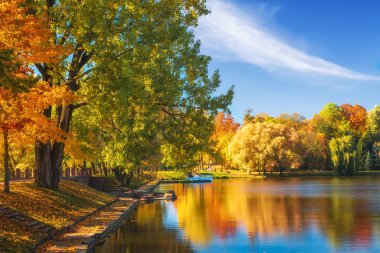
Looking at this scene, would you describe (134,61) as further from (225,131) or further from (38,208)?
(225,131)

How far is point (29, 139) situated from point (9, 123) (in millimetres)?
3921

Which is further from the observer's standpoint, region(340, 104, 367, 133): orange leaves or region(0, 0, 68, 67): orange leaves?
region(340, 104, 367, 133): orange leaves

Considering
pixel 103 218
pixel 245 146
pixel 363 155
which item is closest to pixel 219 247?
pixel 103 218

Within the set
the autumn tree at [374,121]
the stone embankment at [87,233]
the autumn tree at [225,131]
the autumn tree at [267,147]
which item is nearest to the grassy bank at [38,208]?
the stone embankment at [87,233]

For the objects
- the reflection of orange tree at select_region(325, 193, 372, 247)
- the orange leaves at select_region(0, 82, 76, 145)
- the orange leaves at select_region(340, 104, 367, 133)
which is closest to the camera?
the orange leaves at select_region(0, 82, 76, 145)

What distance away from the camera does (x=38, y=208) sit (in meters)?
26.0

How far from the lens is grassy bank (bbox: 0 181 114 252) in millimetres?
18703

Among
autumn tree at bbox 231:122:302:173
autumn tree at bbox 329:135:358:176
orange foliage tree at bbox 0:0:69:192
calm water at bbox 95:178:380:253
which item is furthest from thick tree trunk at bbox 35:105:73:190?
autumn tree at bbox 329:135:358:176

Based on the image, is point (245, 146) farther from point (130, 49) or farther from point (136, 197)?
point (130, 49)

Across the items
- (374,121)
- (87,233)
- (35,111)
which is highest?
(374,121)

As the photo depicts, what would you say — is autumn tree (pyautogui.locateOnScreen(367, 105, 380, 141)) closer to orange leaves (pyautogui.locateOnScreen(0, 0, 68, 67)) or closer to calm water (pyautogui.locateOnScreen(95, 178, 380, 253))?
calm water (pyautogui.locateOnScreen(95, 178, 380, 253))

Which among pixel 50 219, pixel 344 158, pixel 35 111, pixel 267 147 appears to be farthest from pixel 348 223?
pixel 344 158

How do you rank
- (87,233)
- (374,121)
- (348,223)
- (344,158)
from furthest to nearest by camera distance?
(374,121) → (344,158) → (348,223) → (87,233)

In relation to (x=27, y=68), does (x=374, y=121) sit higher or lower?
higher
